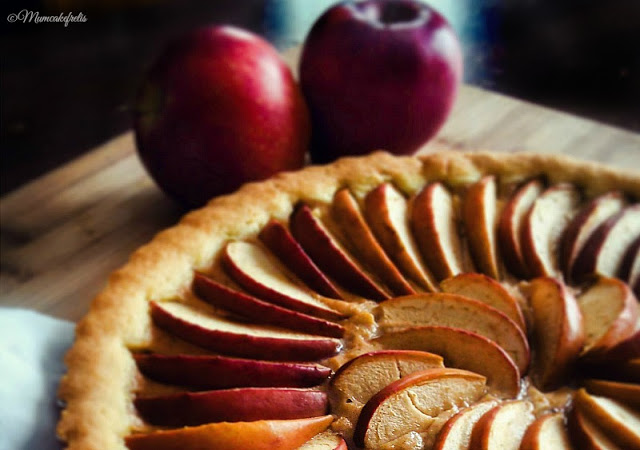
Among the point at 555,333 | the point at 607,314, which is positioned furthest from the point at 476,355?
the point at 607,314

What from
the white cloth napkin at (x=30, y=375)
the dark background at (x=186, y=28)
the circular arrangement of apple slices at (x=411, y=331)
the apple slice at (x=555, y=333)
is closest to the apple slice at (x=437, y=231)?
the circular arrangement of apple slices at (x=411, y=331)

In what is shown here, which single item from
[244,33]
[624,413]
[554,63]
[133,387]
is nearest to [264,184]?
[244,33]

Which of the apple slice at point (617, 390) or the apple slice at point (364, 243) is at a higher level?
the apple slice at point (364, 243)

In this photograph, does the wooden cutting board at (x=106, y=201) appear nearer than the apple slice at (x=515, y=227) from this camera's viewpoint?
No

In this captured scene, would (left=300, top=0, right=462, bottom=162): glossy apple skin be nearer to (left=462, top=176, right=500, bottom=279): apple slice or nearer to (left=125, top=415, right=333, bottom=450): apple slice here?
(left=462, top=176, right=500, bottom=279): apple slice

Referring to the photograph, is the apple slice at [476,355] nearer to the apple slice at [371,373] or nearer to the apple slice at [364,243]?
the apple slice at [371,373]
